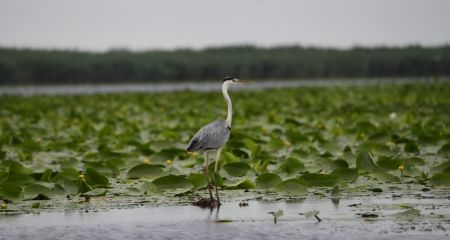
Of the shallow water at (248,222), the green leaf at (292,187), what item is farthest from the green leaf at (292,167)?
the shallow water at (248,222)

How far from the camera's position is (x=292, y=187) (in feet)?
26.3

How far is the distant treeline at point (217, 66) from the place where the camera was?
1618 inches

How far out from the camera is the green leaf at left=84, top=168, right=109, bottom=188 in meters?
8.47

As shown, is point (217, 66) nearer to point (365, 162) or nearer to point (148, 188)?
point (365, 162)

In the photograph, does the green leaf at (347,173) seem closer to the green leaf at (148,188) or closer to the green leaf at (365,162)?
the green leaf at (365,162)

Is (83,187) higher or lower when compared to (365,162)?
lower

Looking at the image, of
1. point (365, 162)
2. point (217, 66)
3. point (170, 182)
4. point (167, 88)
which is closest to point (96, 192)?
point (170, 182)

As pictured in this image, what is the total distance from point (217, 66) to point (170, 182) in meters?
37.1

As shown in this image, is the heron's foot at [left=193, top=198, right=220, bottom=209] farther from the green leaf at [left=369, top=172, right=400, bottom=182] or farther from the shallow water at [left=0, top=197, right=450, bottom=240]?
the green leaf at [left=369, top=172, right=400, bottom=182]

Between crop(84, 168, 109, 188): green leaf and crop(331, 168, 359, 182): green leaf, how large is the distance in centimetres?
216

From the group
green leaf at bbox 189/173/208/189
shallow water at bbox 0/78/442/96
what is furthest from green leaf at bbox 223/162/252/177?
shallow water at bbox 0/78/442/96

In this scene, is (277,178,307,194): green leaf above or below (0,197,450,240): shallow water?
above

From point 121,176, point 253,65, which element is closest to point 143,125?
point 121,176

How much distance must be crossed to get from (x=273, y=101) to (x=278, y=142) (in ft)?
29.9
